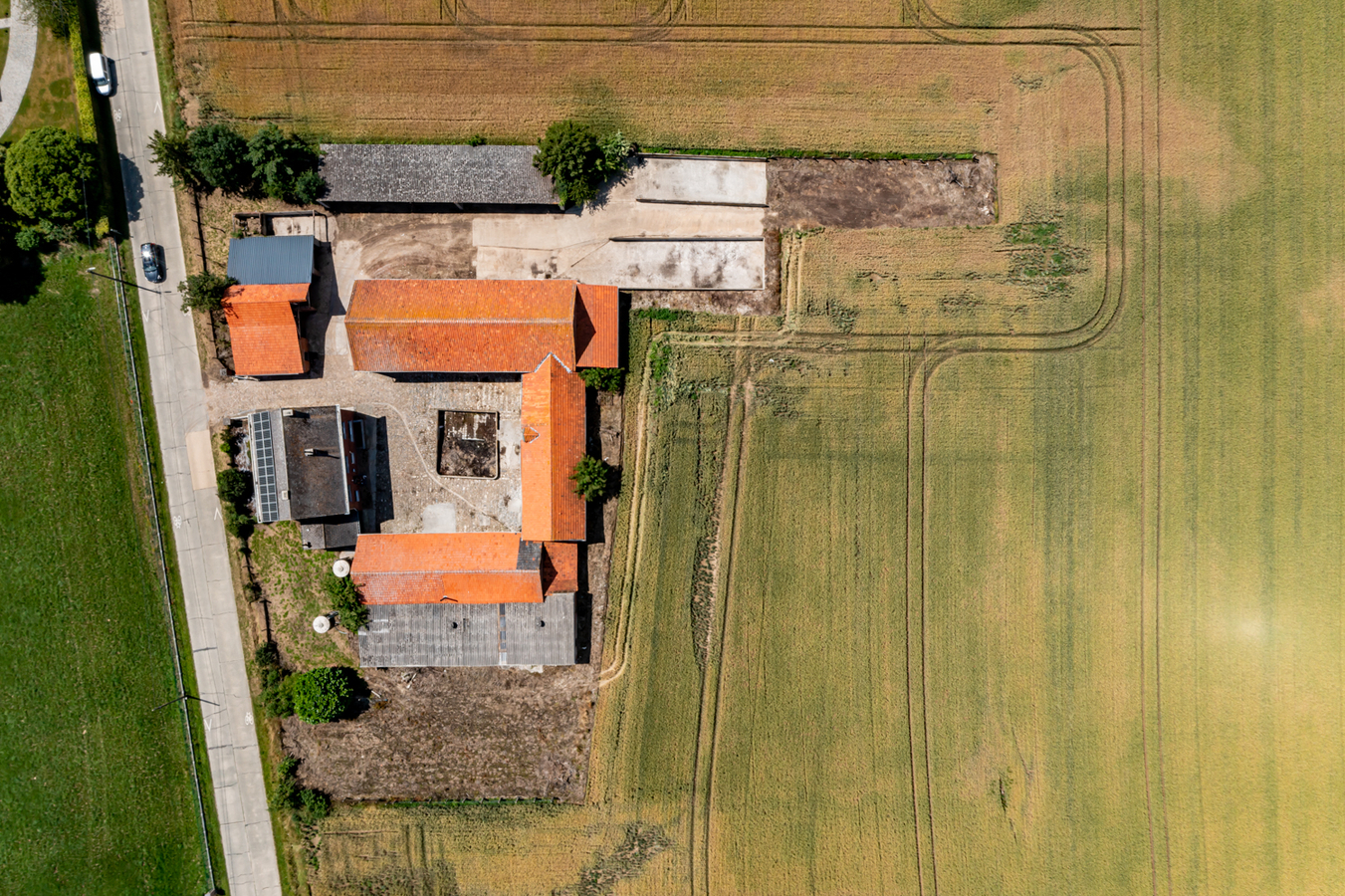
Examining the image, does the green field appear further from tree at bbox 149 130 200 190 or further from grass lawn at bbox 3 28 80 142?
grass lawn at bbox 3 28 80 142

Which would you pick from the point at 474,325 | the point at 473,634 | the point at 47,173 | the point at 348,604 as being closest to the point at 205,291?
the point at 47,173

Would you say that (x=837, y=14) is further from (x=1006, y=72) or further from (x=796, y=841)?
(x=796, y=841)

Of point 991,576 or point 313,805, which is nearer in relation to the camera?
point 313,805

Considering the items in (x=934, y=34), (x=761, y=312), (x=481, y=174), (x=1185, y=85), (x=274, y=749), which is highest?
(x=934, y=34)

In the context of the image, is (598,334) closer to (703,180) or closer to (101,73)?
(703,180)

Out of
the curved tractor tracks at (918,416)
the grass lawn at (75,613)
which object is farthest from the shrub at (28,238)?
the curved tractor tracks at (918,416)

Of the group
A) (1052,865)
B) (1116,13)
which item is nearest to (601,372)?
(1116,13)
